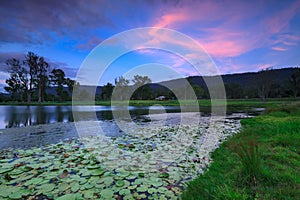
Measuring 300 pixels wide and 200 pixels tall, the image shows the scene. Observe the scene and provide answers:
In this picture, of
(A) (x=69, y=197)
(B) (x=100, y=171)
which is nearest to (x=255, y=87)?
(B) (x=100, y=171)

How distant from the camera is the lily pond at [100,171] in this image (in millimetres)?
2777

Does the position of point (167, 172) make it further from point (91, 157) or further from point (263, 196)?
point (91, 157)

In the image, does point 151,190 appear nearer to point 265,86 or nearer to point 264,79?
point 264,79

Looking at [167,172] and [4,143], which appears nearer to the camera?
[167,172]

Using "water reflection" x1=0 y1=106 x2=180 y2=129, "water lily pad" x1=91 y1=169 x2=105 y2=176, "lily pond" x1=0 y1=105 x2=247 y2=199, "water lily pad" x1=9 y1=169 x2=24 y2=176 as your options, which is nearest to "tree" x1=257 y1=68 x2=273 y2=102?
"water reflection" x1=0 y1=106 x2=180 y2=129

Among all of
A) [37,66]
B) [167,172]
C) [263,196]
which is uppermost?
[37,66]

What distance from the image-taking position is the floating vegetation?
9.12 ft

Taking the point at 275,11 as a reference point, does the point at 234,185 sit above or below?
below

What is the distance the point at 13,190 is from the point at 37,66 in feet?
171

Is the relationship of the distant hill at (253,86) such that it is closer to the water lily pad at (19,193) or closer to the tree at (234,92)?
the tree at (234,92)

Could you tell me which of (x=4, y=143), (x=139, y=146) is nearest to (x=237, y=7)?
(x=139, y=146)

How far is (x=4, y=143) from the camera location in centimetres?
609

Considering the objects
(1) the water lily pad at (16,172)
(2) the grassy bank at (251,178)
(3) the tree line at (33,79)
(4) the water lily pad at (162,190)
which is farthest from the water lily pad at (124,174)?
(3) the tree line at (33,79)


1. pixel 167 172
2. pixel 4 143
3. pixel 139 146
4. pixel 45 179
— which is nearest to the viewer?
pixel 45 179
